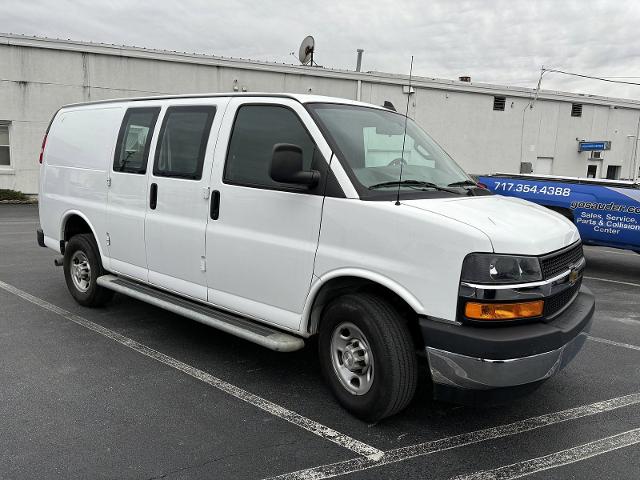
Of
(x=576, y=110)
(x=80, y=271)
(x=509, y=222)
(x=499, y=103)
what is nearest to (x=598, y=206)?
(x=509, y=222)

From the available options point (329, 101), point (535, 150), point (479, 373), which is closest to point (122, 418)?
point (479, 373)

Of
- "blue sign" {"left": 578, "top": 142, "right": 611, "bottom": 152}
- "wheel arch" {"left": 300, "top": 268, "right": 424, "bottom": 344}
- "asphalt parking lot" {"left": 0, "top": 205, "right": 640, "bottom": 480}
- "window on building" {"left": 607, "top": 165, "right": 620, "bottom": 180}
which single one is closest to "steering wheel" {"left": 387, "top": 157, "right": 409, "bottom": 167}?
"wheel arch" {"left": 300, "top": 268, "right": 424, "bottom": 344}

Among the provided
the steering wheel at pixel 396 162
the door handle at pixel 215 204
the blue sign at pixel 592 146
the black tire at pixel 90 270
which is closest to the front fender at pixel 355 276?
the steering wheel at pixel 396 162

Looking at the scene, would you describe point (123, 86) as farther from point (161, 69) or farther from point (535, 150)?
point (535, 150)

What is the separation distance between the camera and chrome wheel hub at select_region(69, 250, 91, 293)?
5.96m

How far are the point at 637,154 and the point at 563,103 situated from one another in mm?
6208

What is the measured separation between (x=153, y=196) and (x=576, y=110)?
91.0 feet

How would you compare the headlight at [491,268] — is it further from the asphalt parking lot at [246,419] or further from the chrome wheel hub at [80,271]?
the chrome wheel hub at [80,271]

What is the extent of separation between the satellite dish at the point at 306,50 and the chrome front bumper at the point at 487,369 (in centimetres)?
1983

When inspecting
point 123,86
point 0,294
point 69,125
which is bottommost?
point 0,294

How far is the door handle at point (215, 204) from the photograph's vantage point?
4234 mm

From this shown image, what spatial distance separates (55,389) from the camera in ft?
13.1

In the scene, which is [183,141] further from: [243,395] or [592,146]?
[592,146]

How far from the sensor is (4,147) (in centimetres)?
1862
